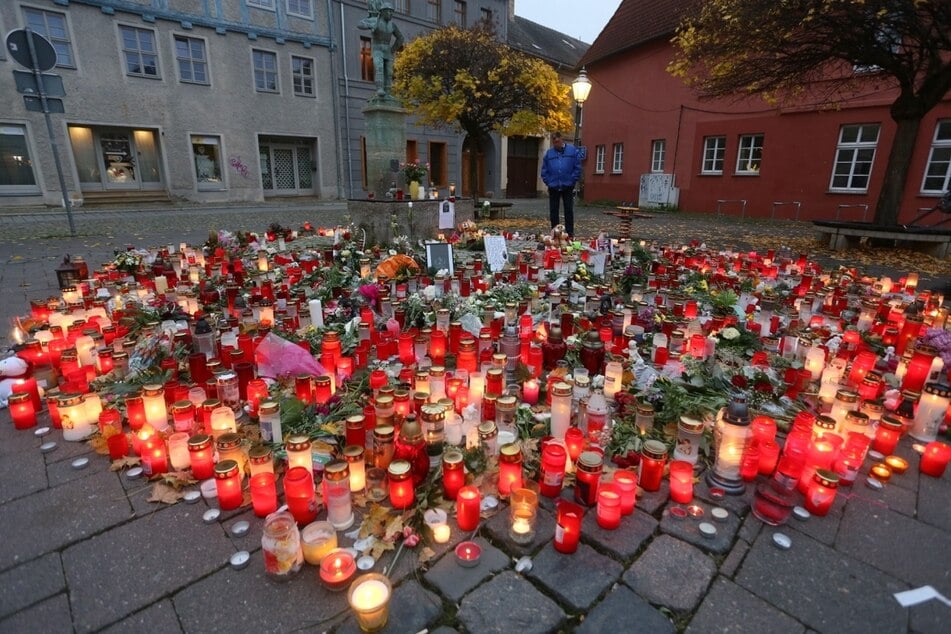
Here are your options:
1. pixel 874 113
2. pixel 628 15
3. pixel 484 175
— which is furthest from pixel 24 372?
pixel 484 175

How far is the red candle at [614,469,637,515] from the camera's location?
→ 80.0 inches

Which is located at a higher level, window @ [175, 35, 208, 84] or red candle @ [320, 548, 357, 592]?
window @ [175, 35, 208, 84]

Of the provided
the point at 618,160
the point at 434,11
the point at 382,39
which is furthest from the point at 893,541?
the point at 434,11

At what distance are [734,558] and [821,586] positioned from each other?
0.29 meters

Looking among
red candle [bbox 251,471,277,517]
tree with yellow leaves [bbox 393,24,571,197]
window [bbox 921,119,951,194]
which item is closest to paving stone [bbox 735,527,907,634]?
red candle [bbox 251,471,277,517]

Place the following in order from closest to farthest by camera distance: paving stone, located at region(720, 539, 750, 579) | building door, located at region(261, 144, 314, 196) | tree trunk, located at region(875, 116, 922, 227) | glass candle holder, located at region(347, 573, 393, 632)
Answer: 1. glass candle holder, located at region(347, 573, 393, 632)
2. paving stone, located at region(720, 539, 750, 579)
3. tree trunk, located at region(875, 116, 922, 227)
4. building door, located at region(261, 144, 314, 196)

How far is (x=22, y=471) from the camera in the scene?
2.33 metres

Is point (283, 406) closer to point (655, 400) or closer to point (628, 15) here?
point (655, 400)

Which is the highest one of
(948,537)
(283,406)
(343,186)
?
(343,186)

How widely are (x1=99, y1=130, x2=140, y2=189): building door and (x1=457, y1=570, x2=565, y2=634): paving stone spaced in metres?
20.6

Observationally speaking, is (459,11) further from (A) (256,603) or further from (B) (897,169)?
(A) (256,603)

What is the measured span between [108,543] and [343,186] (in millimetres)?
20220

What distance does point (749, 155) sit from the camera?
15.3 meters

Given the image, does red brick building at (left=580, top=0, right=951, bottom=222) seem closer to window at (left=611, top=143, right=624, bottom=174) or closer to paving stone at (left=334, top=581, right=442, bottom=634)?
window at (left=611, top=143, right=624, bottom=174)
